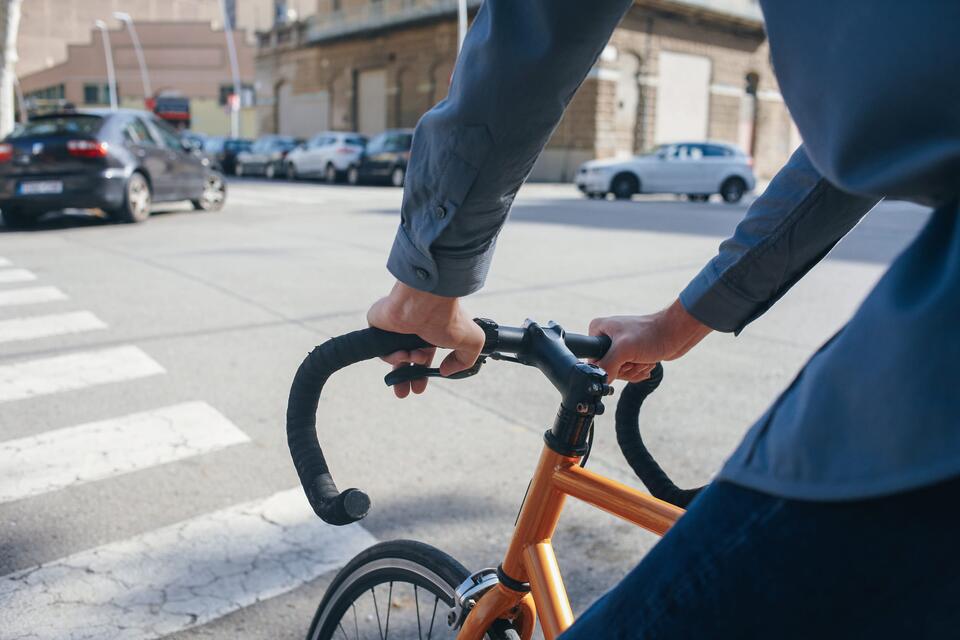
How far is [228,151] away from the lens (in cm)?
3247

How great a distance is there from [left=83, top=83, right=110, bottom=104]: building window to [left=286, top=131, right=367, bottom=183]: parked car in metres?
52.0

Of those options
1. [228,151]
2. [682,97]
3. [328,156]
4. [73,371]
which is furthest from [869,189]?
[682,97]

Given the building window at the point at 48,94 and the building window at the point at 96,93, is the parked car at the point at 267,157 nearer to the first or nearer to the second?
the building window at the point at 96,93

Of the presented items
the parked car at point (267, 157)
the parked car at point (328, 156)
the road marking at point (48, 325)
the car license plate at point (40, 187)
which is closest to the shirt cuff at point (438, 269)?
the road marking at point (48, 325)

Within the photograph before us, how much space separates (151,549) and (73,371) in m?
2.41

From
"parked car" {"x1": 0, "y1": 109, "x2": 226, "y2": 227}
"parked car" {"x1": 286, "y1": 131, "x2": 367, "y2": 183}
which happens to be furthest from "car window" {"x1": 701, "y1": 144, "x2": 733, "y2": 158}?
"parked car" {"x1": 0, "y1": 109, "x2": 226, "y2": 227}

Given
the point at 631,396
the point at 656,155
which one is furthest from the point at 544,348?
the point at 656,155

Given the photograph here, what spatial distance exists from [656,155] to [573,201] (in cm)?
360

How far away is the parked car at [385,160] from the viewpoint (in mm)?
25000

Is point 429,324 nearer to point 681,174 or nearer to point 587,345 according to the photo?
point 587,345

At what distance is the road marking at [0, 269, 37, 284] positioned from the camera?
7.84m

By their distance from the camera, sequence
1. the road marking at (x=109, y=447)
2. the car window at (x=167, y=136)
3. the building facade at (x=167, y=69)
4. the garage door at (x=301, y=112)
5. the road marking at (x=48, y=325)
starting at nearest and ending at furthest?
the road marking at (x=109, y=447)
the road marking at (x=48, y=325)
the car window at (x=167, y=136)
the garage door at (x=301, y=112)
the building facade at (x=167, y=69)

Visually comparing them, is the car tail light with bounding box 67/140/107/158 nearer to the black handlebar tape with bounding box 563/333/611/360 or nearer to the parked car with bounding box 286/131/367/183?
the black handlebar tape with bounding box 563/333/611/360

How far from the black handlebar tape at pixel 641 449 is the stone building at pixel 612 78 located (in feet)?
96.1
